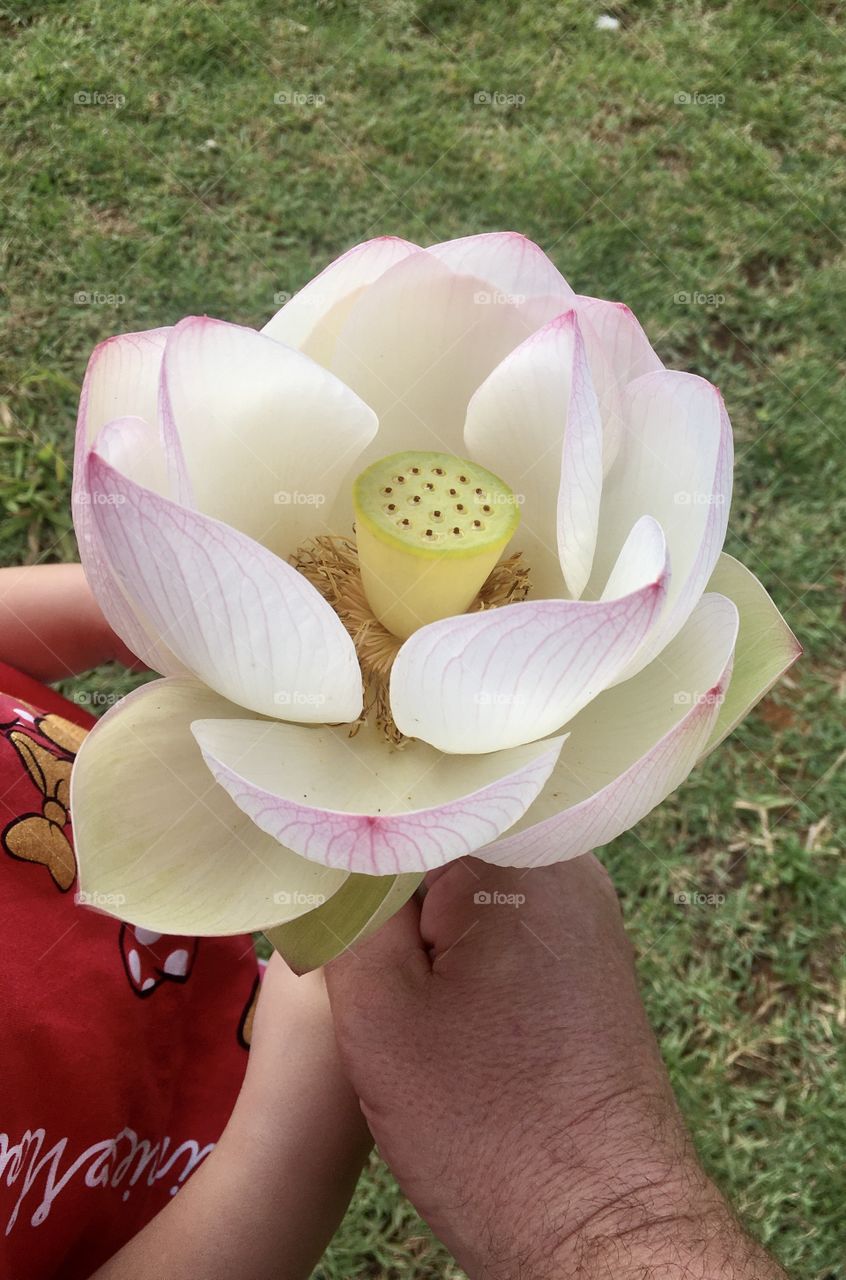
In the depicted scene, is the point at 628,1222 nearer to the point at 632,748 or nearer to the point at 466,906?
the point at 466,906

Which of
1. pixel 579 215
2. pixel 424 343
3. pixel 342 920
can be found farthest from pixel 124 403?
pixel 579 215

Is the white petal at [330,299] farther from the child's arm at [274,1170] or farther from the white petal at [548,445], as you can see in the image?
the child's arm at [274,1170]

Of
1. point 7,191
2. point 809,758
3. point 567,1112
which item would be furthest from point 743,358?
point 567,1112

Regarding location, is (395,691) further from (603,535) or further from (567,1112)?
(567,1112)

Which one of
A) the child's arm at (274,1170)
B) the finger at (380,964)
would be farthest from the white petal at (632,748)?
the child's arm at (274,1170)

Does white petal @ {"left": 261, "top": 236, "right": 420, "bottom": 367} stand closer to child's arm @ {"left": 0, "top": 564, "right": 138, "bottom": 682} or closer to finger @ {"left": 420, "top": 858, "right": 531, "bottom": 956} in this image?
finger @ {"left": 420, "top": 858, "right": 531, "bottom": 956}
